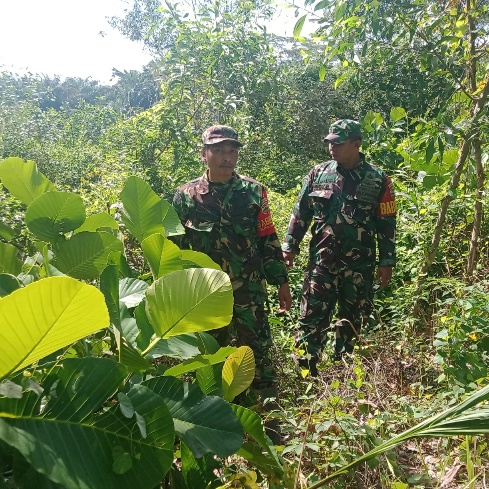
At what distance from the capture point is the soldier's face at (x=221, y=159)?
8.35 ft

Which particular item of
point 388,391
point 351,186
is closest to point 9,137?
point 351,186

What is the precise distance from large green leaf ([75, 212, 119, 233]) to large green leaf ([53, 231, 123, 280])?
10cm

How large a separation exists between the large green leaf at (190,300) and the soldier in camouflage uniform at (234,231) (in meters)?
1.97

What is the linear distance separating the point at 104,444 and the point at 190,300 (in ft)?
0.60

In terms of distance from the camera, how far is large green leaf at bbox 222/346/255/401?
2.53ft

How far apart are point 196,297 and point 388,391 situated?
149 cm

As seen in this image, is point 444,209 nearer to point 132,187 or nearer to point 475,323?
point 475,323

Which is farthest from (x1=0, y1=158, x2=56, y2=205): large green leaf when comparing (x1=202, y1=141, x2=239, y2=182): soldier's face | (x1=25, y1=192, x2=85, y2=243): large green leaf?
(x1=202, y1=141, x2=239, y2=182): soldier's face

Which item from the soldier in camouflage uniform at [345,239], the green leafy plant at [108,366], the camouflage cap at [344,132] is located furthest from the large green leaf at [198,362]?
the camouflage cap at [344,132]

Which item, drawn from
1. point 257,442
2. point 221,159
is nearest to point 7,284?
point 257,442

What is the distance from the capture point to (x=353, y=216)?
3.03 metres

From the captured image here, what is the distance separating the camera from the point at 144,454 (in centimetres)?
56

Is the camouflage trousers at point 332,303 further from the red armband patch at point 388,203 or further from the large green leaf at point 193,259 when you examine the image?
the large green leaf at point 193,259

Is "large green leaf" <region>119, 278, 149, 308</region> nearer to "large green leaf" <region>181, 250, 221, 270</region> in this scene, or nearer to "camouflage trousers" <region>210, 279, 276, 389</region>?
"large green leaf" <region>181, 250, 221, 270</region>
